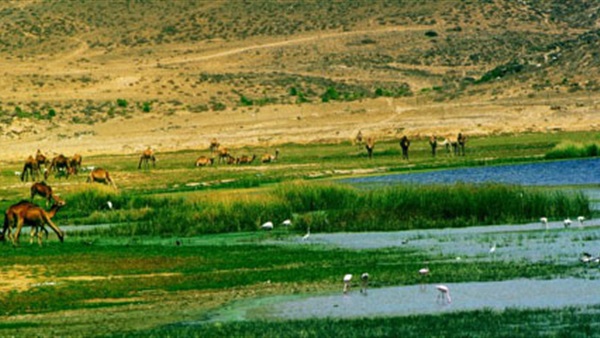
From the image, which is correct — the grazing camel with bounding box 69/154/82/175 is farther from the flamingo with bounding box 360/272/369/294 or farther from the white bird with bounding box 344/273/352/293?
the white bird with bounding box 344/273/352/293

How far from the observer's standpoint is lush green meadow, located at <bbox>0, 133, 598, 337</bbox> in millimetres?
17391

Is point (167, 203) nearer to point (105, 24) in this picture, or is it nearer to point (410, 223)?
point (410, 223)

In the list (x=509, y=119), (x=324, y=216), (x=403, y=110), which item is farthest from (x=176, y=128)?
(x=324, y=216)

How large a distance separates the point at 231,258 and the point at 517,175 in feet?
59.2

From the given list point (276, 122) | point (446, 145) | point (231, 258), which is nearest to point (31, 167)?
point (446, 145)

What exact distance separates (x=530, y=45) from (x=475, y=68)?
7.49 metres

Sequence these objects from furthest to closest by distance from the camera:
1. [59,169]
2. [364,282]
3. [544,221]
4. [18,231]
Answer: [59,169] → [544,221] → [18,231] → [364,282]

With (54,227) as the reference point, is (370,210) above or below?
below

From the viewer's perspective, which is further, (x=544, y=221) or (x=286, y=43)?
(x=286, y=43)

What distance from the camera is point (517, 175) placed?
40.6m

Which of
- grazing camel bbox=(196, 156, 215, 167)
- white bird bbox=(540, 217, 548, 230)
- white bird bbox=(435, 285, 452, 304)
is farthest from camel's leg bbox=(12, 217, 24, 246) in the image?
grazing camel bbox=(196, 156, 215, 167)

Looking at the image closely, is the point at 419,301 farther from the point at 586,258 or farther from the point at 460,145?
the point at 460,145

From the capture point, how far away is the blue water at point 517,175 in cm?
3838

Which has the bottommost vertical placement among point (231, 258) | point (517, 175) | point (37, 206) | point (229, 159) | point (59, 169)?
point (517, 175)
